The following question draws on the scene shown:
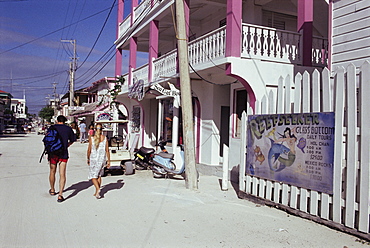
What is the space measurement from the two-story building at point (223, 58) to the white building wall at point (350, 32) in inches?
66.4

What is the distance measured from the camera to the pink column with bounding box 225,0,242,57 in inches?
356

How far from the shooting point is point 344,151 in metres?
5.38

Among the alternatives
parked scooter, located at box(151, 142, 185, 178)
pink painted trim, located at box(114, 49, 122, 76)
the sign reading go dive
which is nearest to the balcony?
the sign reading go dive

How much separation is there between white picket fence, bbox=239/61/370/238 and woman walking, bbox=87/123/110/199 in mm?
4034

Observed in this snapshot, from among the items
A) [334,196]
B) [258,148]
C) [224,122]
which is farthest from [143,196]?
[224,122]

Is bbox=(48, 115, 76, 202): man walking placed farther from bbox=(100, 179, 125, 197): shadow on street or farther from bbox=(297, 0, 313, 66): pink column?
bbox=(297, 0, 313, 66): pink column

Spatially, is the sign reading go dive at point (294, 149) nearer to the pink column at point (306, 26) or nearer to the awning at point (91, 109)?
the pink column at point (306, 26)

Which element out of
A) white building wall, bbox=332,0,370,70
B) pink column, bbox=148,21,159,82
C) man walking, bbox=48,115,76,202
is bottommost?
man walking, bbox=48,115,76,202

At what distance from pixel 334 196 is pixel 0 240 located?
16.3 ft

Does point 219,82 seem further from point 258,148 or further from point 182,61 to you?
point 258,148

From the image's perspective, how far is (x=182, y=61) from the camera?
347 inches

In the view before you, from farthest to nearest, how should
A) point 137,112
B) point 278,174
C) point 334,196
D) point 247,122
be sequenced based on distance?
point 137,112 → point 247,122 → point 278,174 → point 334,196

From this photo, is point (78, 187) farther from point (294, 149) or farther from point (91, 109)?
point (91, 109)

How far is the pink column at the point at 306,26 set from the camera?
966 centimetres
